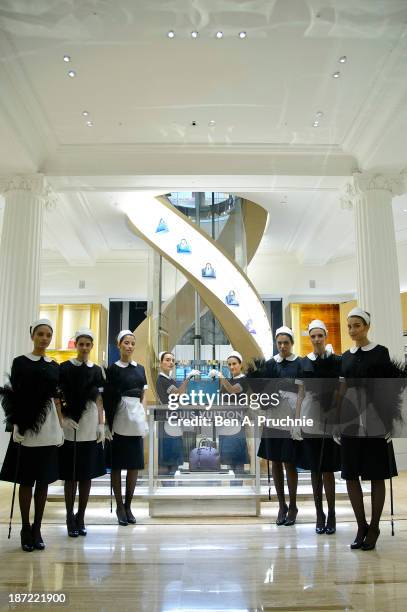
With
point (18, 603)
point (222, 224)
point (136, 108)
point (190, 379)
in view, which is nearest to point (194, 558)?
point (18, 603)

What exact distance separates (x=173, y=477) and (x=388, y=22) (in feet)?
14.9

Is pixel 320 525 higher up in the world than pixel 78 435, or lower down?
lower down

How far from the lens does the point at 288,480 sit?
404cm

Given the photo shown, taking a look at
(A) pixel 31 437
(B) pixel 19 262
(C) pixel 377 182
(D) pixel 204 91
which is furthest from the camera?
(C) pixel 377 182

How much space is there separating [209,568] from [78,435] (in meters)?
1.41

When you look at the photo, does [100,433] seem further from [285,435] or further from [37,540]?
[285,435]

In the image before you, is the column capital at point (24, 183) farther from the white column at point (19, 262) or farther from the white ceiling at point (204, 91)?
the white ceiling at point (204, 91)

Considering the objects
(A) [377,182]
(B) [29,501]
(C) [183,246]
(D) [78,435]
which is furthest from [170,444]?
(A) [377,182]

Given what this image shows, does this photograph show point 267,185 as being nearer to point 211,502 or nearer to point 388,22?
point 388,22

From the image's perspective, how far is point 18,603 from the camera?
97.7 inches

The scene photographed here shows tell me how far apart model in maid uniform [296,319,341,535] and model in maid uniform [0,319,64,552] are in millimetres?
1891

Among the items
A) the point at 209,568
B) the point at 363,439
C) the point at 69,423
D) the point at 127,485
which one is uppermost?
the point at 69,423

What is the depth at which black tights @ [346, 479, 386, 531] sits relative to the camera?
3389mm

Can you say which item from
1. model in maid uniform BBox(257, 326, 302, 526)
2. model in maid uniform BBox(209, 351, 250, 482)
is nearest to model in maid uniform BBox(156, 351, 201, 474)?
model in maid uniform BBox(209, 351, 250, 482)
